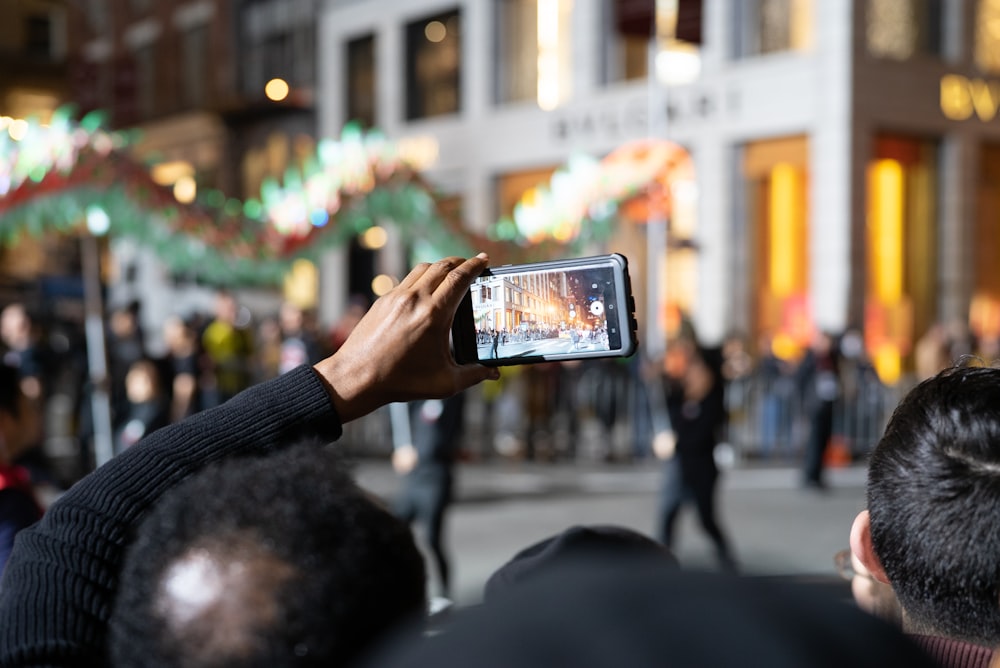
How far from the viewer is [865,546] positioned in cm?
169

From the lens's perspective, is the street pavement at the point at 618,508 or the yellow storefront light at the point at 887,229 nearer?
the street pavement at the point at 618,508

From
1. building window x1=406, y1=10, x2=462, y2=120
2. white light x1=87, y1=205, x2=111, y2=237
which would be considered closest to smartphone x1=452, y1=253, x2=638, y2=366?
white light x1=87, y1=205, x2=111, y2=237

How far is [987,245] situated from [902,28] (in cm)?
370

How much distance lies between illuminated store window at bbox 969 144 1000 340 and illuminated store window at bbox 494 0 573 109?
7.19m

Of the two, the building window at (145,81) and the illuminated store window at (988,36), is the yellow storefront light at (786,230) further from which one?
the building window at (145,81)

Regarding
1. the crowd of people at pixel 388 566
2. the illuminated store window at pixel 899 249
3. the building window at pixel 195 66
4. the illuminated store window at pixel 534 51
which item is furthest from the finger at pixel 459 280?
the building window at pixel 195 66

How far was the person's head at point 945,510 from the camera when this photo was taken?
1427 millimetres

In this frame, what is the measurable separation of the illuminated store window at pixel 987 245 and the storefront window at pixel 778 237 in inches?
110

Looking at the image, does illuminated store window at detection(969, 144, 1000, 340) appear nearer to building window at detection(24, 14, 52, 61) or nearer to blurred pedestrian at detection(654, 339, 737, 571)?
blurred pedestrian at detection(654, 339, 737, 571)

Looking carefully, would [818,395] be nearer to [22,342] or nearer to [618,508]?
[618,508]

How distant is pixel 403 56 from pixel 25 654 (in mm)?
25567

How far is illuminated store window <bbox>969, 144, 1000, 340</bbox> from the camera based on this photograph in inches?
773

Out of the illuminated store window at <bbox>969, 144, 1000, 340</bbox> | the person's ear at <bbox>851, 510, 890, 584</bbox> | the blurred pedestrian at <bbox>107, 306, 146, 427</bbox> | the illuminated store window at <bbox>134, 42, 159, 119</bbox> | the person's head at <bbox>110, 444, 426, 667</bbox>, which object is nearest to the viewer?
the person's head at <bbox>110, 444, 426, 667</bbox>

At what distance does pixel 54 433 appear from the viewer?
59.1 feet
